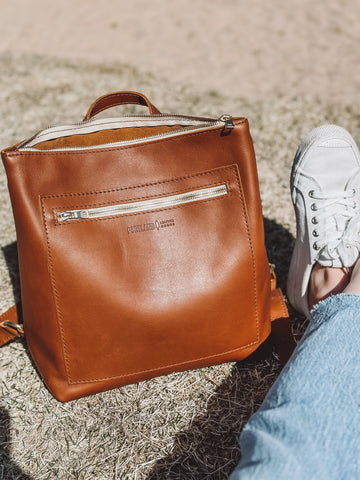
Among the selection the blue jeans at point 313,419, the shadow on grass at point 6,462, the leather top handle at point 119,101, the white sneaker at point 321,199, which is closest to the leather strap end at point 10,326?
the shadow on grass at point 6,462

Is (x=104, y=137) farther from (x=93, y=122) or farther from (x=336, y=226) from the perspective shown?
(x=336, y=226)

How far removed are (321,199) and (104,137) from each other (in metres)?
0.72

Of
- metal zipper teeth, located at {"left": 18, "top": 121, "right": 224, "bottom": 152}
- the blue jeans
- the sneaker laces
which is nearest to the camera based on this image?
the blue jeans

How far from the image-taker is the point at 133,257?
3.84 ft

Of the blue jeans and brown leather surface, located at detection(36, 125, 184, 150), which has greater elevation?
brown leather surface, located at detection(36, 125, 184, 150)

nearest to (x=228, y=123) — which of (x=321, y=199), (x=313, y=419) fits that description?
(x=321, y=199)

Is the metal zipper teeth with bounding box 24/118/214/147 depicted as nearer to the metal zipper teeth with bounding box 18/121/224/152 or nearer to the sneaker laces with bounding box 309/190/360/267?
the metal zipper teeth with bounding box 18/121/224/152

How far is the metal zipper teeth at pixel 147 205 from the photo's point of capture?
1162mm

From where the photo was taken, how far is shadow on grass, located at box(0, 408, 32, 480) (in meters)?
1.20

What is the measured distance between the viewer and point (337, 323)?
3.51 ft

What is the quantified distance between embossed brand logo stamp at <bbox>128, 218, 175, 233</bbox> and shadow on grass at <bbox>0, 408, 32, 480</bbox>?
67cm

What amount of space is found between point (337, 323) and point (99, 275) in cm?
58

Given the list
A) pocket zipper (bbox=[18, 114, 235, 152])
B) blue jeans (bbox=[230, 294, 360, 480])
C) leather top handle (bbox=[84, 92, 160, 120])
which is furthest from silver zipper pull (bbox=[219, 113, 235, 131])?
blue jeans (bbox=[230, 294, 360, 480])

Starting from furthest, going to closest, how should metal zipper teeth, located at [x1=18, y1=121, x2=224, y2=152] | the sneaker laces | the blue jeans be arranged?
1. the sneaker laces
2. metal zipper teeth, located at [x1=18, y1=121, x2=224, y2=152]
3. the blue jeans
